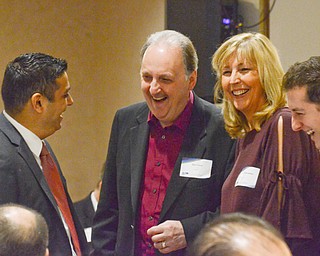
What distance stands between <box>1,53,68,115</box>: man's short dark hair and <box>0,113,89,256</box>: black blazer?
0.10 metres

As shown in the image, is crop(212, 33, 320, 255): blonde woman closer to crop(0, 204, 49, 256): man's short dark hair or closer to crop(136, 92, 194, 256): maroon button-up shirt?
crop(136, 92, 194, 256): maroon button-up shirt

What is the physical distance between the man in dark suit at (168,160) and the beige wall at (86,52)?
2149 mm

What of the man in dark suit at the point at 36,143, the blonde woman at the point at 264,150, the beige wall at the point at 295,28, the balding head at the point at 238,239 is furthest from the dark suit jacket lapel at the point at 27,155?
the beige wall at the point at 295,28

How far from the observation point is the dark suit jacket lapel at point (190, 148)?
2.74 meters

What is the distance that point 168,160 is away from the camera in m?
2.82

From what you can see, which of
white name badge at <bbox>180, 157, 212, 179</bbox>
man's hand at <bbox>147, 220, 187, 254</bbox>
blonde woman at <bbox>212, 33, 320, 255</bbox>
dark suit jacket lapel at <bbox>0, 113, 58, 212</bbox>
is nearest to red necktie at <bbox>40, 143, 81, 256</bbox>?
dark suit jacket lapel at <bbox>0, 113, 58, 212</bbox>

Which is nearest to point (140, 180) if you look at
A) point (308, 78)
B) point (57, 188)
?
point (57, 188)

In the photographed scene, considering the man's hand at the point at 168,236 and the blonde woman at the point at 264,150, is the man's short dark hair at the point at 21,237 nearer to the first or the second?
the man's hand at the point at 168,236

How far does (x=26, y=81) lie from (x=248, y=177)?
40.0 inches

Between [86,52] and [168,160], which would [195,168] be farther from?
[86,52]

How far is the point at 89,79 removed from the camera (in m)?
5.52

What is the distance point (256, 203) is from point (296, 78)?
52cm

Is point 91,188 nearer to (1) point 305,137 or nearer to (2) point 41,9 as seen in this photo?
(2) point 41,9

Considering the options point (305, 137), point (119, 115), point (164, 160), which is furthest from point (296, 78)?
point (119, 115)
